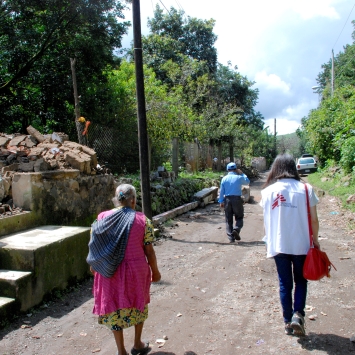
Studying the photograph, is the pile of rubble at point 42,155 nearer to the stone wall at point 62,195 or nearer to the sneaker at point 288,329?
the stone wall at point 62,195

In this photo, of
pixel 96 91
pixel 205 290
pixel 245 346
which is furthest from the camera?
pixel 96 91

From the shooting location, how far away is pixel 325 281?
534 centimetres

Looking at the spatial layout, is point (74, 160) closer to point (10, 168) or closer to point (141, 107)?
point (10, 168)

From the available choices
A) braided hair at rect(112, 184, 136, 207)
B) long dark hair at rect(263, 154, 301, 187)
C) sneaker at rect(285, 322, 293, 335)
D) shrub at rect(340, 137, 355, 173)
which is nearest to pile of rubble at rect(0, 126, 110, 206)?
braided hair at rect(112, 184, 136, 207)

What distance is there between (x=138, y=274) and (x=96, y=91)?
11.5 m

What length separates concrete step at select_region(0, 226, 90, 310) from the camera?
4.58 meters

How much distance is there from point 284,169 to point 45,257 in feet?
10.1

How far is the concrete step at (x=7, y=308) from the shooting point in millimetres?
4105

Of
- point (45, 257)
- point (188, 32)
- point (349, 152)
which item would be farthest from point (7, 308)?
point (188, 32)

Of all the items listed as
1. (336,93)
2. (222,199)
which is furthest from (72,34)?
(336,93)

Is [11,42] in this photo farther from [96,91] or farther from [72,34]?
[96,91]

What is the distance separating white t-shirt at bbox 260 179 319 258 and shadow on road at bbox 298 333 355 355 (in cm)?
87

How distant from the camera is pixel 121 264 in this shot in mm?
3252

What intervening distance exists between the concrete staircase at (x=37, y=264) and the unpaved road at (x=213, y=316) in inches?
8.1
